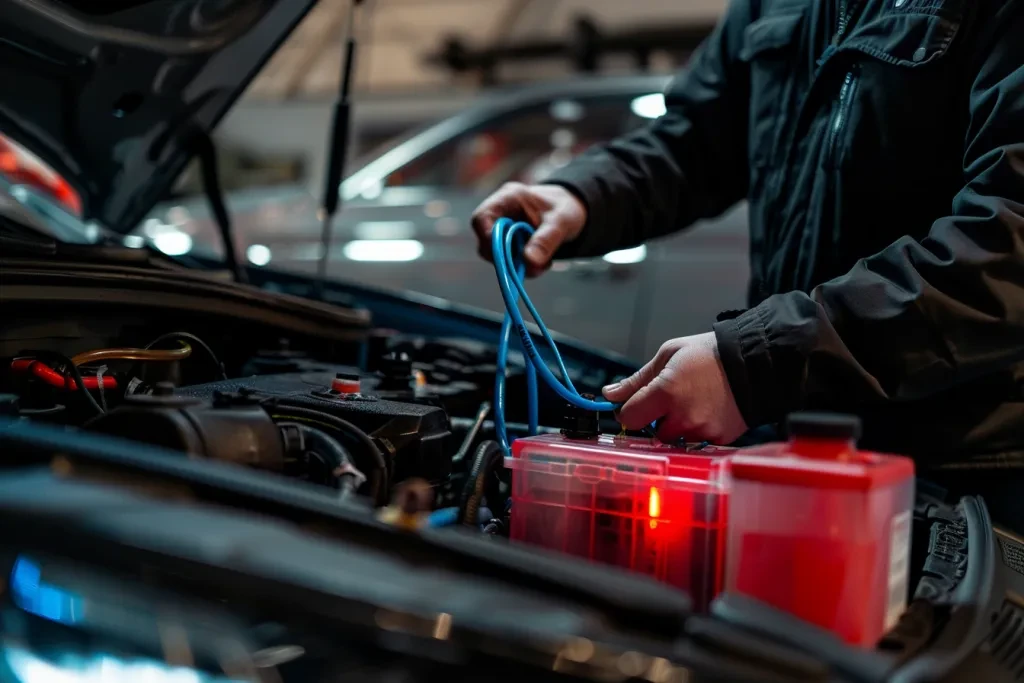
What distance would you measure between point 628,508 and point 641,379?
18cm

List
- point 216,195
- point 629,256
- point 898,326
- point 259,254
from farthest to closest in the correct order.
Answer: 1. point 259,254
2. point 629,256
3. point 216,195
4. point 898,326

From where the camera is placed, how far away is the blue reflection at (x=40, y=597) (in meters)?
0.61

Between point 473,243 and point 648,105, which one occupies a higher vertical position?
point 648,105

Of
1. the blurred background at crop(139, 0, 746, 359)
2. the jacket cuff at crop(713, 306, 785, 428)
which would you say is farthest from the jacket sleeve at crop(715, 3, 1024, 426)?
the blurred background at crop(139, 0, 746, 359)

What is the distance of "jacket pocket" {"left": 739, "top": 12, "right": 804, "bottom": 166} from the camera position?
1299mm

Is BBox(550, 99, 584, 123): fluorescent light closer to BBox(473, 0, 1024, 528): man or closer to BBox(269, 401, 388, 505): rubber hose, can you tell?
BBox(473, 0, 1024, 528): man

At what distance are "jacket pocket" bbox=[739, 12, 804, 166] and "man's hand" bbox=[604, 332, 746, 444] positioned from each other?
530 mm

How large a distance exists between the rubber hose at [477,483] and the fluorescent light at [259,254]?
2673mm

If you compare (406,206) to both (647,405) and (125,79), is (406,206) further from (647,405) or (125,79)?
(647,405)

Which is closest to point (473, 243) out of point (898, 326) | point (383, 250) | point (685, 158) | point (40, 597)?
point (383, 250)

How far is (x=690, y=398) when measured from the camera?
0.90m

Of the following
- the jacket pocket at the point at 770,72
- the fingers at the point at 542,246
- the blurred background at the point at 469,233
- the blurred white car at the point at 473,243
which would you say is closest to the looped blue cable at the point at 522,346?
the fingers at the point at 542,246

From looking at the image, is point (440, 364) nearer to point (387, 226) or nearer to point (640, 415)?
point (640, 415)

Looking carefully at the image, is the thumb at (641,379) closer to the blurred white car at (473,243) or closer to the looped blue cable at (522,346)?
the looped blue cable at (522,346)
